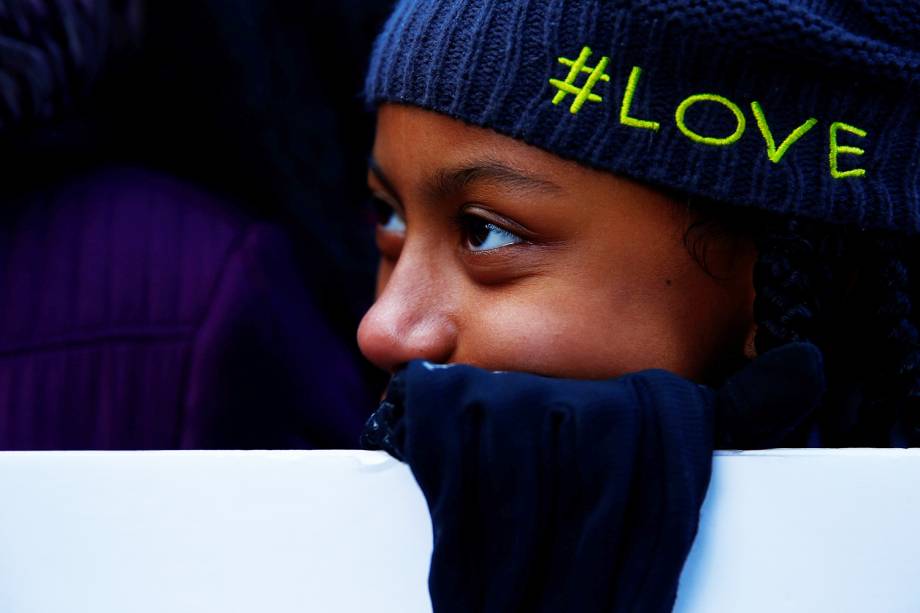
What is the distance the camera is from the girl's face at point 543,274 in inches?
33.0

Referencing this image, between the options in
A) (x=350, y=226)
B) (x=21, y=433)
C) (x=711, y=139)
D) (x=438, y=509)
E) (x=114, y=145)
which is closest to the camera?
(x=438, y=509)

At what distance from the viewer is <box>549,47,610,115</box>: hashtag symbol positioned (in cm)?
82

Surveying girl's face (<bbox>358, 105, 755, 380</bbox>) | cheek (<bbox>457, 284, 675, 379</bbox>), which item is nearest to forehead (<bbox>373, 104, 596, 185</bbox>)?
girl's face (<bbox>358, 105, 755, 380</bbox>)

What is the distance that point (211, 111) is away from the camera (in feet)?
3.65

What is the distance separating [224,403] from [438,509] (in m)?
0.41

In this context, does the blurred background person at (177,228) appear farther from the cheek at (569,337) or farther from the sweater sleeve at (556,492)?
the sweater sleeve at (556,492)

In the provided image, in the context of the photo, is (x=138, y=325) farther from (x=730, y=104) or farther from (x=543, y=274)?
(x=730, y=104)

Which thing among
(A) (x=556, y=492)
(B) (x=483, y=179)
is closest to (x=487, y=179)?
(B) (x=483, y=179)

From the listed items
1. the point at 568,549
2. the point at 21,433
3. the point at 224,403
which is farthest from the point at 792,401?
the point at 21,433

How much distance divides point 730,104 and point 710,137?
3 centimetres

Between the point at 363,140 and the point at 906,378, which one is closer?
the point at 906,378

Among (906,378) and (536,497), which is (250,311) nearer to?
(536,497)

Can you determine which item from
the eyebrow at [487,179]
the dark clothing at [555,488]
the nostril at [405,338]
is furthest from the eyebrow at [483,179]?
the dark clothing at [555,488]

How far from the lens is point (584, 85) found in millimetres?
825
